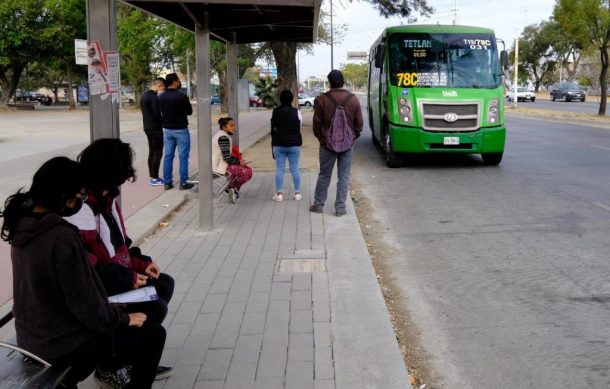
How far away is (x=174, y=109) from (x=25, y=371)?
25.7ft

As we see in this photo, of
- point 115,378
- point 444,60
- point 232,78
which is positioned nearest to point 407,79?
point 444,60

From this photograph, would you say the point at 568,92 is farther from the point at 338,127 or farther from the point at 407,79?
the point at 338,127

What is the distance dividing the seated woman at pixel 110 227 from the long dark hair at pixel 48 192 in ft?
1.11

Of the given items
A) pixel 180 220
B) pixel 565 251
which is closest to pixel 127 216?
pixel 180 220

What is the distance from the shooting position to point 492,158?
13.3 metres

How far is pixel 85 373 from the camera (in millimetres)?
2918

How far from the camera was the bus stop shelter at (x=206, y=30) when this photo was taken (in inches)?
201

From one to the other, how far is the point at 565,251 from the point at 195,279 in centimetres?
387

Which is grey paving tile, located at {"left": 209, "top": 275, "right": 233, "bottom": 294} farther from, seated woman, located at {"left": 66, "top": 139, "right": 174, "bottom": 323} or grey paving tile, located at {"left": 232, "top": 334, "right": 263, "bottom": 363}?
seated woman, located at {"left": 66, "top": 139, "right": 174, "bottom": 323}

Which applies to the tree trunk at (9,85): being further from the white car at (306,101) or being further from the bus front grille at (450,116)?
the bus front grille at (450,116)

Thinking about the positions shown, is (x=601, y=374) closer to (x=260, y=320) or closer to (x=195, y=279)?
(x=260, y=320)

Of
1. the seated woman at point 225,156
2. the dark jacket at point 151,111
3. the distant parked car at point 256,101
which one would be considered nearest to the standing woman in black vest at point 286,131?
the seated woman at point 225,156

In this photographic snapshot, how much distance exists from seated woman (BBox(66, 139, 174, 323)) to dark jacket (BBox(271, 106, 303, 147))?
5.38m

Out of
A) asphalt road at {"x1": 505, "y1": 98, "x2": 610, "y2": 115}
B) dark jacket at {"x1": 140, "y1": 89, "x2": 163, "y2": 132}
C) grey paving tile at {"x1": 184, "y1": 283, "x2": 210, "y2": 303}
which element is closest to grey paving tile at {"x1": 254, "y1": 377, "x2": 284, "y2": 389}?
grey paving tile at {"x1": 184, "y1": 283, "x2": 210, "y2": 303}
